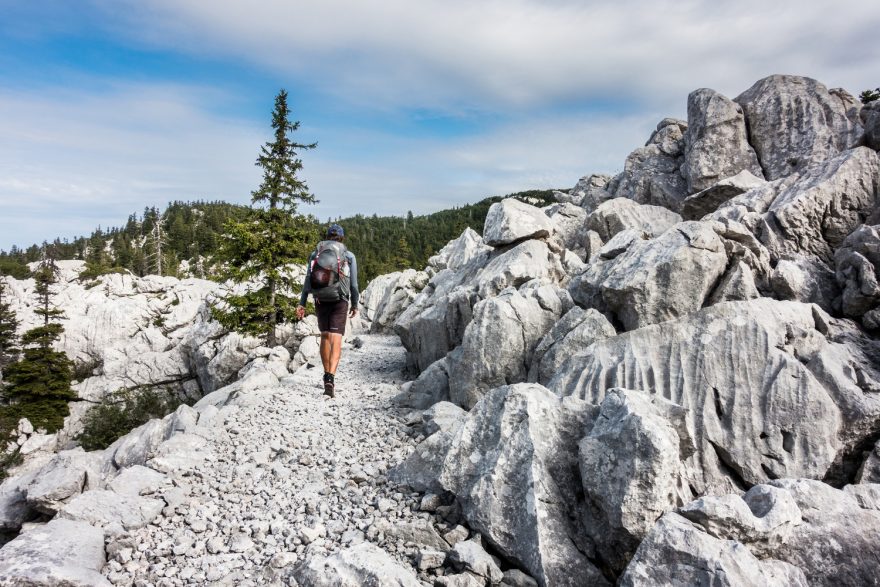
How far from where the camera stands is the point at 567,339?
12211 mm

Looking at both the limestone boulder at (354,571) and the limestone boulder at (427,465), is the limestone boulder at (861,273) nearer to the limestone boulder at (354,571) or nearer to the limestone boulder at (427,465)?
the limestone boulder at (427,465)

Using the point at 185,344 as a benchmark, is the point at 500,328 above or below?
above

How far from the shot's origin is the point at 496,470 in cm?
711

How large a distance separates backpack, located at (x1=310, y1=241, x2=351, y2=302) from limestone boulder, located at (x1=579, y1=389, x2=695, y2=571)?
317 inches

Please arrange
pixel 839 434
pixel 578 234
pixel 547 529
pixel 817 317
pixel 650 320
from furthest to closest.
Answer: pixel 578 234 < pixel 650 320 < pixel 817 317 < pixel 839 434 < pixel 547 529

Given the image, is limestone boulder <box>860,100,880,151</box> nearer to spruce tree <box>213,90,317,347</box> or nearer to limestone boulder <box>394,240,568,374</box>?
limestone boulder <box>394,240,568,374</box>

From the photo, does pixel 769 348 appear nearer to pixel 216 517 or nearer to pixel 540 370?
pixel 540 370

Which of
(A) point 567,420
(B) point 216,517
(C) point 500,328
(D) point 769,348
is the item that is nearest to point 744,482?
(D) point 769,348

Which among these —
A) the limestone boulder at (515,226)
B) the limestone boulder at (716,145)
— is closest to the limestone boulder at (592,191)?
the limestone boulder at (716,145)

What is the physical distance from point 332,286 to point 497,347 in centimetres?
516

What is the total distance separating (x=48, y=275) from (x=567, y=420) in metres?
74.6

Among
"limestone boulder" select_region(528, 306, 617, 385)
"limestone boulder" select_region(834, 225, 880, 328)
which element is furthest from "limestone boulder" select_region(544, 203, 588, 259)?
"limestone boulder" select_region(528, 306, 617, 385)

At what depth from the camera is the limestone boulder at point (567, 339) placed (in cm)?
1199

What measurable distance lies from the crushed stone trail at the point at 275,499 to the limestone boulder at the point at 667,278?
6651 millimetres
